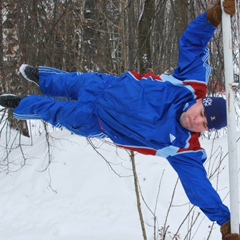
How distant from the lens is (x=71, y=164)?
5.33 m

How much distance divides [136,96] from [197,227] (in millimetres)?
1899

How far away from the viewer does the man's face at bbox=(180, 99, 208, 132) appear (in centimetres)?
245

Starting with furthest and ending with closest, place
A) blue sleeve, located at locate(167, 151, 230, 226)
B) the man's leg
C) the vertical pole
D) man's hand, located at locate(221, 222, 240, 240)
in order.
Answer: the man's leg → blue sleeve, located at locate(167, 151, 230, 226) → man's hand, located at locate(221, 222, 240, 240) → the vertical pole

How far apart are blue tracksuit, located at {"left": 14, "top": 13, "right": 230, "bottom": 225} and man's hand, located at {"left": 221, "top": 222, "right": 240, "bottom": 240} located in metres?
0.07

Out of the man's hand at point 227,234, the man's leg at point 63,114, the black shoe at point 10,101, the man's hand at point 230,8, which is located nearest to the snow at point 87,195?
the man's leg at point 63,114

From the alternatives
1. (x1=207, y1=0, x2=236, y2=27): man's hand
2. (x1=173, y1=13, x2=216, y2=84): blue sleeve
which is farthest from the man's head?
(x1=207, y1=0, x2=236, y2=27): man's hand

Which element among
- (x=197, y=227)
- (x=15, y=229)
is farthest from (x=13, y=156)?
(x=197, y=227)

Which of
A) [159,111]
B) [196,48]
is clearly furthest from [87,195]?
[196,48]

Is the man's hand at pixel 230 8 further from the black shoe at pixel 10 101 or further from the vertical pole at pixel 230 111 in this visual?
the black shoe at pixel 10 101

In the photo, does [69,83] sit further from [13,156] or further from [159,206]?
[13,156]

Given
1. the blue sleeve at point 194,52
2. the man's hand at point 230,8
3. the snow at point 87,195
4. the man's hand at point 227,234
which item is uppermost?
the man's hand at point 230,8

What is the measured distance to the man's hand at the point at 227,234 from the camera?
2.15 meters

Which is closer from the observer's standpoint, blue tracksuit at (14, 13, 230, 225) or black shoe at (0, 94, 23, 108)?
blue tracksuit at (14, 13, 230, 225)

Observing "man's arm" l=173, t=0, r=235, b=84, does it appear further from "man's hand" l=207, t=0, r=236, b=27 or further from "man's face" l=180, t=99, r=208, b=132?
"man's face" l=180, t=99, r=208, b=132
